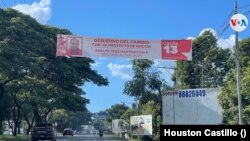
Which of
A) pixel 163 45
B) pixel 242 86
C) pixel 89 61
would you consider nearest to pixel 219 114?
pixel 242 86

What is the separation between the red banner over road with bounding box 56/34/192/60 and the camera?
28359 mm

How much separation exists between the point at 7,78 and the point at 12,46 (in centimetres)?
616

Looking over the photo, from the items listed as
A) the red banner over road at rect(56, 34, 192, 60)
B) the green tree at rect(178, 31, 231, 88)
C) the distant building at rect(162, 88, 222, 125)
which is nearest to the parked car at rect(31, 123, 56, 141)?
the distant building at rect(162, 88, 222, 125)

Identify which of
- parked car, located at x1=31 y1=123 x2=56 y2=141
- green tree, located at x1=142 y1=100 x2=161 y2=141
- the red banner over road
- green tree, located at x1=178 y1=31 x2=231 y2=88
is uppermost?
green tree, located at x1=178 y1=31 x2=231 y2=88

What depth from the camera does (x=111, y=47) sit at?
28.3 m

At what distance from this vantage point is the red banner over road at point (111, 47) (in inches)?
1117

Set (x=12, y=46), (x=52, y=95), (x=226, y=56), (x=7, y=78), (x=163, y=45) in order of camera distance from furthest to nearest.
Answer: (x=226, y=56), (x=52, y=95), (x=7, y=78), (x=12, y=46), (x=163, y=45)

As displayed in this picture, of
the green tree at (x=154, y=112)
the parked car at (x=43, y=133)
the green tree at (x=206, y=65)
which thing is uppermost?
the green tree at (x=206, y=65)

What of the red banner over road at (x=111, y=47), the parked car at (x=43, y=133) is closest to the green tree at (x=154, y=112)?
the parked car at (x=43, y=133)

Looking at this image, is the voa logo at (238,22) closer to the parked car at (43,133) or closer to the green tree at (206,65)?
the parked car at (43,133)

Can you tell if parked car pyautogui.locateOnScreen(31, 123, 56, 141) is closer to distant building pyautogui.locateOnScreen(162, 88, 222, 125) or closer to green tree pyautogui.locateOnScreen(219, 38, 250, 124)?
distant building pyautogui.locateOnScreen(162, 88, 222, 125)

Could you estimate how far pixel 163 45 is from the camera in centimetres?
2891

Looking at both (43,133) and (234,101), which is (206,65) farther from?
(234,101)

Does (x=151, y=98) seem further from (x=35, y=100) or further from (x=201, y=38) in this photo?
(x=201, y=38)
